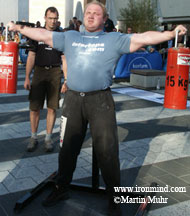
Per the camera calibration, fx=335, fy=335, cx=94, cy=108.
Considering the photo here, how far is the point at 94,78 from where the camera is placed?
9.55 ft

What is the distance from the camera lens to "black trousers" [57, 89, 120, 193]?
2994 millimetres

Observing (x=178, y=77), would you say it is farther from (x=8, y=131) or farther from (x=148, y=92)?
(x=148, y=92)

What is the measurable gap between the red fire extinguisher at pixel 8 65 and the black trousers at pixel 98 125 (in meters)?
0.89

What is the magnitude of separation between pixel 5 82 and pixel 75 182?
1.33 m

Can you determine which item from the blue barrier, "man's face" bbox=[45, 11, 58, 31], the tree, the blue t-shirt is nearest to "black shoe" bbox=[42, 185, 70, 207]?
the blue t-shirt

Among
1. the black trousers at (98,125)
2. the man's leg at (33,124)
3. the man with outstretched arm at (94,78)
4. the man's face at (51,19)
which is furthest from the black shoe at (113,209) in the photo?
the man's face at (51,19)

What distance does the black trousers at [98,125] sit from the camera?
299cm

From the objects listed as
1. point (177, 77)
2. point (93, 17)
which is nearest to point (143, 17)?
point (177, 77)

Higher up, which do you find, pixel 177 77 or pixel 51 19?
pixel 51 19

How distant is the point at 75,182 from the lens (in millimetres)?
3637

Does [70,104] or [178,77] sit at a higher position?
[178,77]

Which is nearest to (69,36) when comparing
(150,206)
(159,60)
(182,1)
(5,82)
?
(5,82)

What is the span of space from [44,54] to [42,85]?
1.36 feet

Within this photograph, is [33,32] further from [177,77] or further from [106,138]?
[177,77]
